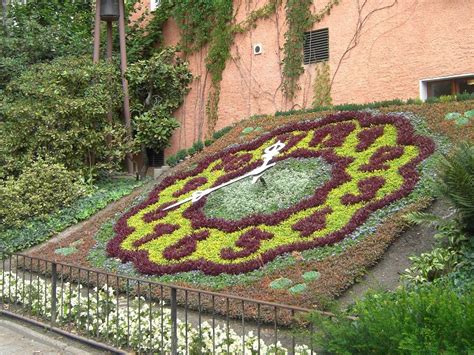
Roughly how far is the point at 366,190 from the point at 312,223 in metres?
1.08

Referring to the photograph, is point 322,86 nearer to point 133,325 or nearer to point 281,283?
point 281,283

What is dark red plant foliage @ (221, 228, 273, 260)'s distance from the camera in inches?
322

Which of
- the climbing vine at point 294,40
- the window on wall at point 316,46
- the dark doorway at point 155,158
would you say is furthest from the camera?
the dark doorway at point 155,158

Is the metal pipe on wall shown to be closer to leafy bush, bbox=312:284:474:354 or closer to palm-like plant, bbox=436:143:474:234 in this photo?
palm-like plant, bbox=436:143:474:234

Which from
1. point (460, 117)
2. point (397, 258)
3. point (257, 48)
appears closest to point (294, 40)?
point (257, 48)

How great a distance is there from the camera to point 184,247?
900 centimetres

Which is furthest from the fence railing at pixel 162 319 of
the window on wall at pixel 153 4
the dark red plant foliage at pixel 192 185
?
the window on wall at pixel 153 4

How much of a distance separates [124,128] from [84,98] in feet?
4.83

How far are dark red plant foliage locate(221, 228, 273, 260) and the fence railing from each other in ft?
3.70

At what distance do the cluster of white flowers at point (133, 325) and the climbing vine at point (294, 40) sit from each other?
8781 millimetres

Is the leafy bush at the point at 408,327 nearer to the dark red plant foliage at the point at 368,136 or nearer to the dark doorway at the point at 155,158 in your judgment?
the dark red plant foliage at the point at 368,136

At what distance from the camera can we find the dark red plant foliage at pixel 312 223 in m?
8.26

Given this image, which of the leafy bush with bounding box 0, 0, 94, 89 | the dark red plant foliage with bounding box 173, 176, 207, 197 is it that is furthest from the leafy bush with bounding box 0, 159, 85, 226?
the leafy bush with bounding box 0, 0, 94, 89

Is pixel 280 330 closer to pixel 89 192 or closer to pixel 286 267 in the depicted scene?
pixel 286 267
